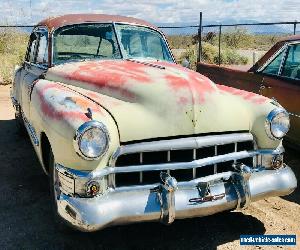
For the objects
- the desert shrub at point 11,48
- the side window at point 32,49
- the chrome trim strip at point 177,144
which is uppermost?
the side window at point 32,49

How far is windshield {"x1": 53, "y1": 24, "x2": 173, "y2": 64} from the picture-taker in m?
4.58

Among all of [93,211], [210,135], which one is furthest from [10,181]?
[210,135]

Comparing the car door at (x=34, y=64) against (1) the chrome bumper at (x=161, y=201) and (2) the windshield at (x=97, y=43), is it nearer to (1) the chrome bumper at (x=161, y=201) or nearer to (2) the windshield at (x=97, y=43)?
(2) the windshield at (x=97, y=43)

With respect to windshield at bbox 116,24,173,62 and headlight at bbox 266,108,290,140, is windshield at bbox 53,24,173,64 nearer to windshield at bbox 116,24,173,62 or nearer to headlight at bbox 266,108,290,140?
windshield at bbox 116,24,173,62

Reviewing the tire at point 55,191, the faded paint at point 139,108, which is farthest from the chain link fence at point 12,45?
the tire at point 55,191

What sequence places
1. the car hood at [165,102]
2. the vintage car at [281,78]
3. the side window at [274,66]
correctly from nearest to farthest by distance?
the car hood at [165,102]
the vintage car at [281,78]
the side window at [274,66]

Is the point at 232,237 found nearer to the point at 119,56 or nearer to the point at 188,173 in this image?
the point at 188,173

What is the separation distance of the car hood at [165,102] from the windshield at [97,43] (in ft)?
2.59

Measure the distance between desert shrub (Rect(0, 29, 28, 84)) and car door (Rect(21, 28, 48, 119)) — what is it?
25.2 ft

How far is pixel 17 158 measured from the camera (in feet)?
18.0

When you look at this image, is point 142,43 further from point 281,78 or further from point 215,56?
point 215,56

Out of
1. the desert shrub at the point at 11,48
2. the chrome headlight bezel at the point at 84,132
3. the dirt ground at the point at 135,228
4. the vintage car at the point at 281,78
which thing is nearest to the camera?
the chrome headlight bezel at the point at 84,132

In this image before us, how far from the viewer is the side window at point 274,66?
5.26 meters

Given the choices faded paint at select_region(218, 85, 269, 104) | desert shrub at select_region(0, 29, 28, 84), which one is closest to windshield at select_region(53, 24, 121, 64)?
faded paint at select_region(218, 85, 269, 104)
